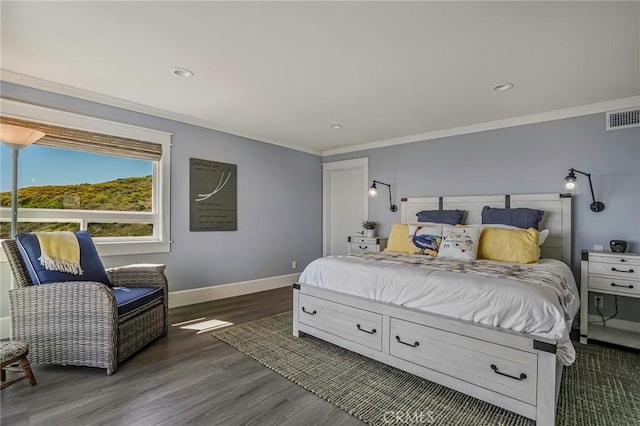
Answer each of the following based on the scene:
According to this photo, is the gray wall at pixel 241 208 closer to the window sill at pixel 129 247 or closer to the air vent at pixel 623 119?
the window sill at pixel 129 247

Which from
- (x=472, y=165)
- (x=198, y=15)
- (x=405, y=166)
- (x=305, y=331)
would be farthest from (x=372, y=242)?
(x=198, y=15)

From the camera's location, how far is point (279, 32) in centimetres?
211

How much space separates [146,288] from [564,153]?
15.0 ft

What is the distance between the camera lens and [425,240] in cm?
344

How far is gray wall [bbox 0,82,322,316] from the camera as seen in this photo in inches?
139

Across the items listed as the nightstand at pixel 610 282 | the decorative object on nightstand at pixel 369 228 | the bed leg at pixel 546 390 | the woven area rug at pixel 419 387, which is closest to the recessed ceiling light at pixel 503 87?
the nightstand at pixel 610 282

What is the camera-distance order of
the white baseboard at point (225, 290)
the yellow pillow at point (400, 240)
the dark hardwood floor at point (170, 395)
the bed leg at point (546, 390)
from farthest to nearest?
the white baseboard at point (225, 290)
the yellow pillow at point (400, 240)
the dark hardwood floor at point (170, 395)
the bed leg at point (546, 390)

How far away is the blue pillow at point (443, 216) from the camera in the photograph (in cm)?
397

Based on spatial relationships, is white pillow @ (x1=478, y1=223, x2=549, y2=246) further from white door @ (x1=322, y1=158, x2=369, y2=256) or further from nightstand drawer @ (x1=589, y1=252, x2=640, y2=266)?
white door @ (x1=322, y1=158, x2=369, y2=256)

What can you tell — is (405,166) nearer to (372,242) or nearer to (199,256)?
(372,242)

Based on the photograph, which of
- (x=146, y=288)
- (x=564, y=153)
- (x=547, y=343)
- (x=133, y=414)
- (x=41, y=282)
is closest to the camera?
(x=547, y=343)

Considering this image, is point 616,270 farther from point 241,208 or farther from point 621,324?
point 241,208

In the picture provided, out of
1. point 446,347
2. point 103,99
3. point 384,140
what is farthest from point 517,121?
point 103,99

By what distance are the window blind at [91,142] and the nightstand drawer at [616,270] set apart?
185 inches
